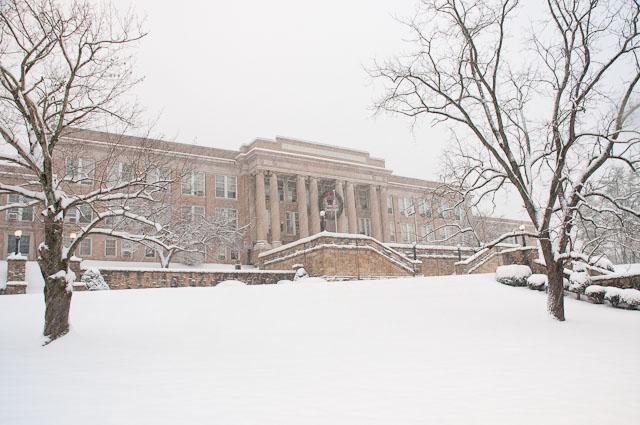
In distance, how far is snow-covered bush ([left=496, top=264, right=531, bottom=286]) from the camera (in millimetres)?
19500

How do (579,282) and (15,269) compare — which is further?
(15,269)

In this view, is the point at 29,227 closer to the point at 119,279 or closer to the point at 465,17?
the point at 119,279

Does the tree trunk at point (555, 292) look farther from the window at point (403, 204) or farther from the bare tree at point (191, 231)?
the window at point (403, 204)

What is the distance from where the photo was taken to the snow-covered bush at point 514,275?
19500 mm

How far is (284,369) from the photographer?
8.80 m

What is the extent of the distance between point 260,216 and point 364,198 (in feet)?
52.1

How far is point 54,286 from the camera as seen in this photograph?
10.8 m

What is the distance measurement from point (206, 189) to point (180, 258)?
998 centimetres

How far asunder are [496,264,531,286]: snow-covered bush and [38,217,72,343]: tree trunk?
599 inches

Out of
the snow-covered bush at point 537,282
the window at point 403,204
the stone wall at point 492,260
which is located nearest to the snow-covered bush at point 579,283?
the snow-covered bush at point 537,282

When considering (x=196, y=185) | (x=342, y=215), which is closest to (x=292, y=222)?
(x=342, y=215)

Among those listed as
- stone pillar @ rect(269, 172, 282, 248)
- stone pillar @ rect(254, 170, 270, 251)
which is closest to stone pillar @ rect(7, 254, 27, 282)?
stone pillar @ rect(254, 170, 270, 251)

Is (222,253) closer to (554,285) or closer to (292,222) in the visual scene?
(292,222)

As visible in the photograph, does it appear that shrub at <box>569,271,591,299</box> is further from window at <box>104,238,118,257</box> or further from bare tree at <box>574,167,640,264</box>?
window at <box>104,238,118,257</box>
